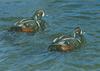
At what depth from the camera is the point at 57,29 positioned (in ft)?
52.6

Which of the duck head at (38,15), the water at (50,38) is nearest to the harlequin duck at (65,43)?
the water at (50,38)

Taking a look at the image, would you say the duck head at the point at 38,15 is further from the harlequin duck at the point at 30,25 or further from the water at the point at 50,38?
the water at the point at 50,38

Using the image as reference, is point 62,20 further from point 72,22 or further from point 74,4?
point 74,4

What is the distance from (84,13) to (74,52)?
4.75 meters

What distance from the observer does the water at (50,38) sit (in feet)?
41.6

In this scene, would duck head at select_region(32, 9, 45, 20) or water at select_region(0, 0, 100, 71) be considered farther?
duck head at select_region(32, 9, 45, 20)

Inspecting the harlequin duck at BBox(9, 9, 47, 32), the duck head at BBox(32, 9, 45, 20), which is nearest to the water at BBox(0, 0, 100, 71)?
the harlequin duck at BBox(9, 9, 47, 32)

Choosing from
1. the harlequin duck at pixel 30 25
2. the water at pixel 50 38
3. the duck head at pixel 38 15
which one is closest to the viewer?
the water at pixel 50 38

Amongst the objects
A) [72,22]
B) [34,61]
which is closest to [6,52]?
[34,61]

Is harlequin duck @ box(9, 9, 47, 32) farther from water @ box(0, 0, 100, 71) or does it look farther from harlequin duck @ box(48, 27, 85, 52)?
harlequin duck @ box(48, 27, 85, 52)

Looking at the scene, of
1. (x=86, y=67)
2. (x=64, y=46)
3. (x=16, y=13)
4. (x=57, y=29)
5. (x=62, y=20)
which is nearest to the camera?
(x=86, y=67)

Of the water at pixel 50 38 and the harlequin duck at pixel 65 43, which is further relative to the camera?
the harlequin duck at pixel 65 43

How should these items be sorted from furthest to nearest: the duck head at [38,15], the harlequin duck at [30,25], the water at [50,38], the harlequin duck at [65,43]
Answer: the duck head at [38,15]
the harlequin duck at [30,25]
the harlequin duck at [65,43]
the water at [50,38]

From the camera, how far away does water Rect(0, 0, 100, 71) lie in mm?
12680
